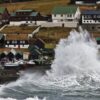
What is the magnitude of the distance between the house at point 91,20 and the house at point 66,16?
94cm

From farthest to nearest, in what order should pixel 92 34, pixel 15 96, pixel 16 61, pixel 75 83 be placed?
pixel 92 34, pixel 16 61, pixel 75 83, pixel 15 96

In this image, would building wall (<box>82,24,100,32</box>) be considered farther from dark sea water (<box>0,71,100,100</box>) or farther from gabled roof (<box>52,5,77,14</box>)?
dark sea water (<box>0,71,100,100</box>)

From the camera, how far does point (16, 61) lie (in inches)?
1575

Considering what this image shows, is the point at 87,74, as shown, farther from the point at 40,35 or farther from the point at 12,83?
the point at 40,35

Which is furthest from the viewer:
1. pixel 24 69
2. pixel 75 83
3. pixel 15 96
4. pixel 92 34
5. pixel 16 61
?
pixel 92 34

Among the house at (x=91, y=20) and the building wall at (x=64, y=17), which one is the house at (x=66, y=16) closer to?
the building wall at (x=64, y=17)

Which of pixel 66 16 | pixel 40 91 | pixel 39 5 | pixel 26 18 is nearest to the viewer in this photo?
pixel 40 91

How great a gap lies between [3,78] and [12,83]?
1.22 m

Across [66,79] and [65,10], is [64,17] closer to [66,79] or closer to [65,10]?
[65,10]

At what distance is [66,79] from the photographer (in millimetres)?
33688

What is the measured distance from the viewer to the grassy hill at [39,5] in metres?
60.0

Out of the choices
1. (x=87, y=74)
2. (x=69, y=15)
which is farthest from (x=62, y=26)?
(x=87, y=74)

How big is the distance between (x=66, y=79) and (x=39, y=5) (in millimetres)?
30000

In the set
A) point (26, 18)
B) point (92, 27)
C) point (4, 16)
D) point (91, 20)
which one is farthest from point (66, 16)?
point (4, 16)
